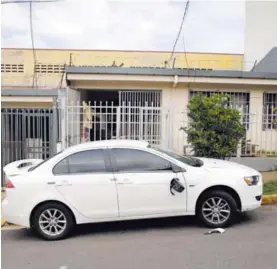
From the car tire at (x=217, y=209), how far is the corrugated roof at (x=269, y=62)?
984 centimetres

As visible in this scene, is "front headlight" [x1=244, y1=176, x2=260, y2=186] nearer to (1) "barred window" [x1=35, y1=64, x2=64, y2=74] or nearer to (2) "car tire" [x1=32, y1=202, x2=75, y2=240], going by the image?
(2) "car tire" [x1=32, y1=202, x2=75, y2=240]

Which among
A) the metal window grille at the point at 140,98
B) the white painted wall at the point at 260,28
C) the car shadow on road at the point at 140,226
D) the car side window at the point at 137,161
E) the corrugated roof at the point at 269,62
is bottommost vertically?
the car shadow on road at the point at 140,226

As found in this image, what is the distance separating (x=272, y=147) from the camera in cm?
1141

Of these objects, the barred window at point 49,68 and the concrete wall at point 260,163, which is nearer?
the concrete wall at point 260,163

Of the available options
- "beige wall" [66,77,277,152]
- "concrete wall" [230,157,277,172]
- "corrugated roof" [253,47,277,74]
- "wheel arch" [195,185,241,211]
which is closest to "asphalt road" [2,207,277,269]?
"wheel arch" [195,185,241,211]

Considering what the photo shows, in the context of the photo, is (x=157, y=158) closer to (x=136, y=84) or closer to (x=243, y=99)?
(x=136, y=84)

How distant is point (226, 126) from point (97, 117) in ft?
16.5

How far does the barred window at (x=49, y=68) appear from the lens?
27.6m

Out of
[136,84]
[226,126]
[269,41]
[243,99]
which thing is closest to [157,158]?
[226,126]

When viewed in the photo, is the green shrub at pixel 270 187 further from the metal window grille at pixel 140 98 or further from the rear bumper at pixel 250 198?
the metal window grille at pixel 140 98

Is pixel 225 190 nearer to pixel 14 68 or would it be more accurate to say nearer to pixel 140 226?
pixel 140 226

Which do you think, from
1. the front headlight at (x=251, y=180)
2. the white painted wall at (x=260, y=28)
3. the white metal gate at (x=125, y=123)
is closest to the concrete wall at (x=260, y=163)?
the white metal gate at (x=125, y=123)

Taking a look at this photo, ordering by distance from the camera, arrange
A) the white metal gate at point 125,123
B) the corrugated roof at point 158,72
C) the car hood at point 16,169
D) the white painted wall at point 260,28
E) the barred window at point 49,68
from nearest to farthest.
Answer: the car hood at point 16,169
the white metal gate at point 125,123
the corrugated roof at point 158,72
the white painted wall at point 260,28
the barred window at point 49,68

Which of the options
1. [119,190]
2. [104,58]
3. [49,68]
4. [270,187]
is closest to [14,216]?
[119,190]
